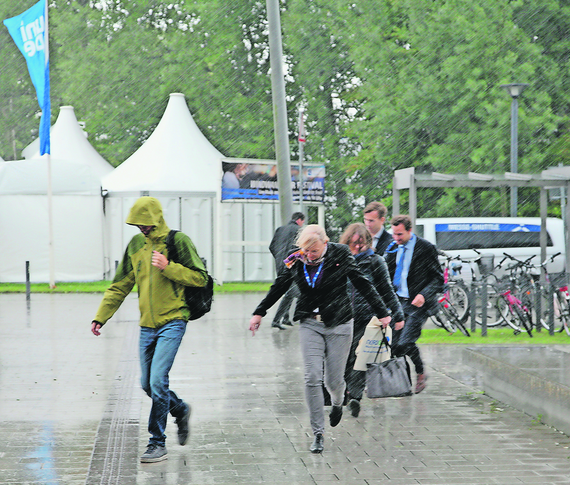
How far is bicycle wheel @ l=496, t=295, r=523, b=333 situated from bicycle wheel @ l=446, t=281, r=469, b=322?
0.48 m

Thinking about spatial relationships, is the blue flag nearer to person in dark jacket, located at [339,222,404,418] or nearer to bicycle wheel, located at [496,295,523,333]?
bicycle wheel, located at [496,295,523,333]

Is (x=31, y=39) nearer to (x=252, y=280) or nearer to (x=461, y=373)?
(x=252, y=280)

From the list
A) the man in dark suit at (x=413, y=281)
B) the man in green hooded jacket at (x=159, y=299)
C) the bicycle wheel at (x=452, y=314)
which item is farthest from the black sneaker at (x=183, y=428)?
the bicycle wheel at (x=452, y=314)

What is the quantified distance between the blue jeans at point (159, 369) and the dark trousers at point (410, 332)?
8.89ft

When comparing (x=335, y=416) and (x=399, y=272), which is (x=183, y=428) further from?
(x=399, y=272)

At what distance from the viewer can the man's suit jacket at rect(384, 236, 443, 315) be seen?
855cm

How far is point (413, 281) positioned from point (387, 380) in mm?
1577

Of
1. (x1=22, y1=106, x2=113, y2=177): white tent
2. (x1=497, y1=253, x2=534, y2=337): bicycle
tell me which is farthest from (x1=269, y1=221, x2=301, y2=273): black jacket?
(x1=22, y1=106, x2=113, y2=177): white tent

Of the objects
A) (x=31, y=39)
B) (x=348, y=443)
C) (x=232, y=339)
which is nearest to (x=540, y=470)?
(x=348, y=443)

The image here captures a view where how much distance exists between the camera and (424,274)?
8.56 metres

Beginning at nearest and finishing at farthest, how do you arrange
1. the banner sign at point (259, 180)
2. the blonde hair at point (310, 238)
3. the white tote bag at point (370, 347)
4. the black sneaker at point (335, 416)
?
the blonde hair at point (310, 238), the black sneaker at point (335, 416), the white tote bag at point (370, 347), the banner sign at point (259, 180)

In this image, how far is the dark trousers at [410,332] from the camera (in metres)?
8.57

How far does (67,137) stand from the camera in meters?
31.1

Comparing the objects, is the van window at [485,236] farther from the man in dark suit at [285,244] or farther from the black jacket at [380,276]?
the black jacket at [380,276]
